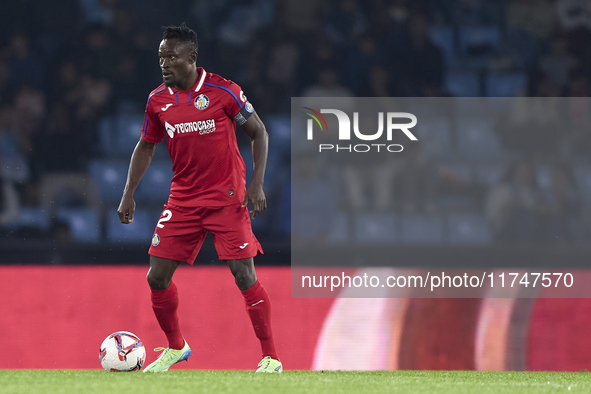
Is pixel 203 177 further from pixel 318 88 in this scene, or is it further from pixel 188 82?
pixel 318 88

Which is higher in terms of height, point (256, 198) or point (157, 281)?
point (256, 198)

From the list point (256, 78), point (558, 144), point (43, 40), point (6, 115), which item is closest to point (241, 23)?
point (256, 78)

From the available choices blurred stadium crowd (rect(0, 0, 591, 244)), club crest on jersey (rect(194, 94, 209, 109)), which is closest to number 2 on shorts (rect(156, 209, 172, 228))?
club crest on jersey (rect(194, 94, 209, 109))

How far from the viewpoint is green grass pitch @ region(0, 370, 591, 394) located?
3.44m

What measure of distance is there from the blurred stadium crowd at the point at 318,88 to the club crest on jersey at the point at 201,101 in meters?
0.98

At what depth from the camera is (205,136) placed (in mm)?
4035

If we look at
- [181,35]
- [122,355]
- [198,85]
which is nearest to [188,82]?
[198,85]

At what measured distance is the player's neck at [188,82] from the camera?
13.3ft

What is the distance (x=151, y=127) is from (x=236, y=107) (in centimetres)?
45

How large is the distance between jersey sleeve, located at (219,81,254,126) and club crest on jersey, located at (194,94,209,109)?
0.10 m

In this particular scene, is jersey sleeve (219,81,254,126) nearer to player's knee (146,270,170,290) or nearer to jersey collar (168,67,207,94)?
jersey collar (168,67,207,94)

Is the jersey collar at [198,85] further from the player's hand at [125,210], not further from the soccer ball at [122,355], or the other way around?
the soccer ball at [122,355]

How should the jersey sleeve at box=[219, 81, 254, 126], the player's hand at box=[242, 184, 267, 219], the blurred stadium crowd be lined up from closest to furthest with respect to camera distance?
the player's hand at box=[242, 184, 267, 219]
the jersey sleeve at box=[219, 81, 254, 126]
the blurred stadium crowd

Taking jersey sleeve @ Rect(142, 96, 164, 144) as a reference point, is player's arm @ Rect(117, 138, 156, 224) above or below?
below
